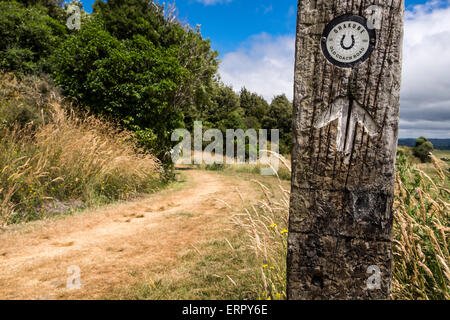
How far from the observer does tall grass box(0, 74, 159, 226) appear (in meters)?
4.24

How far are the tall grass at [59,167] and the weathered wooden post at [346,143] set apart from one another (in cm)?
440

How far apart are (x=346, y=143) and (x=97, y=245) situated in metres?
3.40

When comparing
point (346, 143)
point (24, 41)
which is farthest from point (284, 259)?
point (24, 41)

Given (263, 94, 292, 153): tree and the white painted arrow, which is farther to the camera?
(263, 94, 292, 153): tree

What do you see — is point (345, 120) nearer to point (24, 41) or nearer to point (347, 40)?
point (347, 40)

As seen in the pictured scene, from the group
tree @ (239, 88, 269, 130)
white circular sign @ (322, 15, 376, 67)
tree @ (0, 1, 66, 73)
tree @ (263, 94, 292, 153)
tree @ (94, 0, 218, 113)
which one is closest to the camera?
white circular sign @ (322, 15, 376, 67)

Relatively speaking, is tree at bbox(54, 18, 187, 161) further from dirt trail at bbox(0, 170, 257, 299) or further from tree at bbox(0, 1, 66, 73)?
tree at bbox(0, 1, 66, 73)

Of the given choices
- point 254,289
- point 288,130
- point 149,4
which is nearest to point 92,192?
point 254,289

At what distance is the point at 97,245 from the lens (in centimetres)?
343

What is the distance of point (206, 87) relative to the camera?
13164 millimetres

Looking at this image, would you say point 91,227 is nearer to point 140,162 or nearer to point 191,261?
point 191,261

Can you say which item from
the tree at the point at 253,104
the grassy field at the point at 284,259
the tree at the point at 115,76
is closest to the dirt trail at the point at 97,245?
the grassy field at the point at 284,259

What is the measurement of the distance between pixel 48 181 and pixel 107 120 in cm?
322

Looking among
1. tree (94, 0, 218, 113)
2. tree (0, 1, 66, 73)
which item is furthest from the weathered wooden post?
tree (0, 1, 66, 73)
